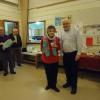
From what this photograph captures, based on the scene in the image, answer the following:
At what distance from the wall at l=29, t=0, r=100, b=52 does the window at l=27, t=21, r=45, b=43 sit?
21 centimetres

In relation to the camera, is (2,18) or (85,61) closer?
(85,61)

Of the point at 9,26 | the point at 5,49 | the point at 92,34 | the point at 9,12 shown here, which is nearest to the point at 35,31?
the point at 9,26

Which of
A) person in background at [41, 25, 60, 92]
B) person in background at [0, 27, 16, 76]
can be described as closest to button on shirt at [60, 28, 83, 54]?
person in background at [41, 25, 60, 92]

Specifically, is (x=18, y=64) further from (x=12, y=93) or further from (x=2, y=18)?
(x=12, y=93)

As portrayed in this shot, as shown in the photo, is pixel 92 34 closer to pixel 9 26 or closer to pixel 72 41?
pixel 72 41

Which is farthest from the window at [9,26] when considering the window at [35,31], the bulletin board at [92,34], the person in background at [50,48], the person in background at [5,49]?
the person in background at [50,48]

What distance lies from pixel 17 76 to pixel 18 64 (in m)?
1.38

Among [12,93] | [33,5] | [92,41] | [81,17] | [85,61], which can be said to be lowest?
[12,93]

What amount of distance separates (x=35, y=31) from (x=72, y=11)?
1896 mm

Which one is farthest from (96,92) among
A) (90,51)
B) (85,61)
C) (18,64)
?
(18,64)

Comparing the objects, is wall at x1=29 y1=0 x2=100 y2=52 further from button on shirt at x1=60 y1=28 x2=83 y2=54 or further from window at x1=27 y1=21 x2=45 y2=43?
button on shirt at x1=60 y1=28 x2=83 y2=54

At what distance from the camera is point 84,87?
359 cm

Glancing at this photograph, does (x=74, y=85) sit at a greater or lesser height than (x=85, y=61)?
lesser

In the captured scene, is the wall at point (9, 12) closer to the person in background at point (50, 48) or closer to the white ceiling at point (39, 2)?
the white ceiling at point (39, 2)
